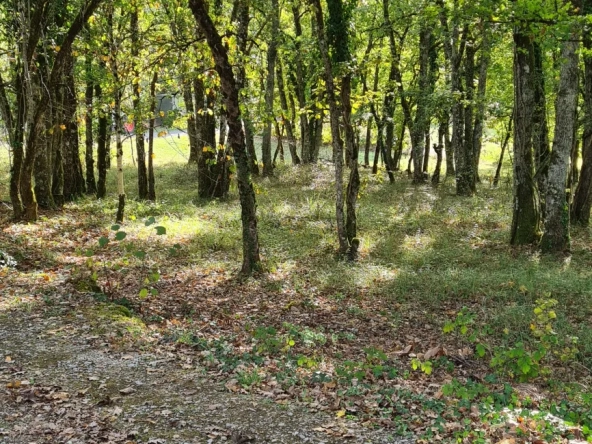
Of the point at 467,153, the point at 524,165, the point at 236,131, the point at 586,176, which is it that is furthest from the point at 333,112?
the point at 467,153

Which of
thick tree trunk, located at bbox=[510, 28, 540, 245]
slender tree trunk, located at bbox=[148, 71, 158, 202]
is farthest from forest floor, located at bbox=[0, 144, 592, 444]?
slender tree trunk, located at bbox=[148, 71, 158, 202]

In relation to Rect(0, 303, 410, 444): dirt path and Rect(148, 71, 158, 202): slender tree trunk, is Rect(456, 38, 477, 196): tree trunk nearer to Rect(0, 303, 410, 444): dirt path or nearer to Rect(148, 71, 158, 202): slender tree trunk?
Rect(148, 71, 158, 202): slender tree trunk

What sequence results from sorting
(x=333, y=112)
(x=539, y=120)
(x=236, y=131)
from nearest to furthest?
1. (x=236, y=131)
2. (x=333, y=112)
3. (x=539, y=120)

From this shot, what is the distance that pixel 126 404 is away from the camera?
5.39 m

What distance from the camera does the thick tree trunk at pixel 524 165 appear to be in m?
13.0

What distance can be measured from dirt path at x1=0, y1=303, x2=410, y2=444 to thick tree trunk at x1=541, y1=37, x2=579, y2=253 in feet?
32.1

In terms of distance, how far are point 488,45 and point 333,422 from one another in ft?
41.9

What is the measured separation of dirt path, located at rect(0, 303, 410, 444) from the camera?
485 centimetres

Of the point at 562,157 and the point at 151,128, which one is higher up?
the point at 151,128

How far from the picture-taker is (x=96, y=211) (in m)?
16.5

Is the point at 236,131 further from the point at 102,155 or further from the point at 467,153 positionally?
the point at 467,153

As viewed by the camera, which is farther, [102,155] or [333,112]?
[102,155]

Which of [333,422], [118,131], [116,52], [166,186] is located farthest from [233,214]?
[333,422]

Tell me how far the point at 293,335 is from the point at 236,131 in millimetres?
4392
